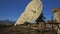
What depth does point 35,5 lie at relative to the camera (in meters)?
9.57

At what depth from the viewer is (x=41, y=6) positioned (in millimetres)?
9305

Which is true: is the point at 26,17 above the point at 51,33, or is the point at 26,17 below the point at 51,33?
above

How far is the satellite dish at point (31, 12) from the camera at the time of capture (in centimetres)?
933

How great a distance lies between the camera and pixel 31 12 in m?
9.60

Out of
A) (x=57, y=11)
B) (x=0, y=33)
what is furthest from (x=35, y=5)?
(x=0, y=33)

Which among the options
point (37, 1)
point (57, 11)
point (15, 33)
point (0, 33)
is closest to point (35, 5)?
point (37, 1)

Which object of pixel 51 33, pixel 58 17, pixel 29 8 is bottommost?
pixel 51 33

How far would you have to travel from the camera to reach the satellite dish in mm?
9328

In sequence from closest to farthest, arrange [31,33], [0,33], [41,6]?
[0,33] → [31,33] → [41,6]

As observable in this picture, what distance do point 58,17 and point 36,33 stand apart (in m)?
3.98

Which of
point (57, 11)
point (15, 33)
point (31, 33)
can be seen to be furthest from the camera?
point (57, 11)

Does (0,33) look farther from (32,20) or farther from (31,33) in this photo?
(32,20)

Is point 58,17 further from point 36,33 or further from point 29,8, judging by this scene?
point 36,33

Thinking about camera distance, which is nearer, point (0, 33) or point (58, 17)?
point (0, 33)
